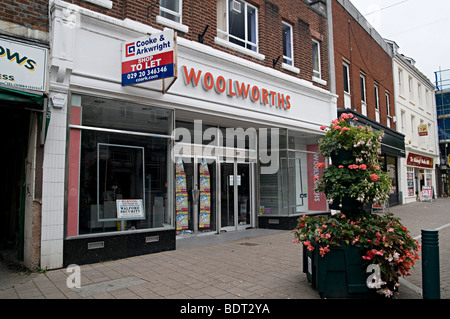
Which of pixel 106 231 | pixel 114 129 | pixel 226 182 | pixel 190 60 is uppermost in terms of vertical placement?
pixel 190 60

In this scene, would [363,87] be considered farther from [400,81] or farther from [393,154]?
[400,81]

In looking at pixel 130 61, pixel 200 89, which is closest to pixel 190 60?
pixel 200 89

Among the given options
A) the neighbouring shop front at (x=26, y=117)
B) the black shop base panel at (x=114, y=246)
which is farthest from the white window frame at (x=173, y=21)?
the black shop base panel at (x=114, y=246)

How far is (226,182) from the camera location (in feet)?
34.3

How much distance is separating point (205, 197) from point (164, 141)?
255 centimetres

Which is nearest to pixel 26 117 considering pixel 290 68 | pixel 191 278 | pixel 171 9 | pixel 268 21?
pixel 171 9

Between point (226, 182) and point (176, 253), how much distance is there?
3521 millimetres

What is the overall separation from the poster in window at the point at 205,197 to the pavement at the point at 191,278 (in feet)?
6.15

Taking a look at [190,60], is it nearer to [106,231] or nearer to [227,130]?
[227,130]

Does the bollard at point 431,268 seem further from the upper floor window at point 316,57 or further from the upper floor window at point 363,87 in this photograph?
the upper floor window at point 363,87

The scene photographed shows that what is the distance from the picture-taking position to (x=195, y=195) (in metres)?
9.46

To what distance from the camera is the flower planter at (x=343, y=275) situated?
4430 millimetres

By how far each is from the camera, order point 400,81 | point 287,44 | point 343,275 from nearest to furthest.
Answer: point 343,275 < point 287,44 < point 400,81

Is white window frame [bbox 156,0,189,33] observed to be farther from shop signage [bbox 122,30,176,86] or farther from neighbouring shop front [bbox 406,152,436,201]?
neighbouring shop front [bbox 406,152,436,201]
